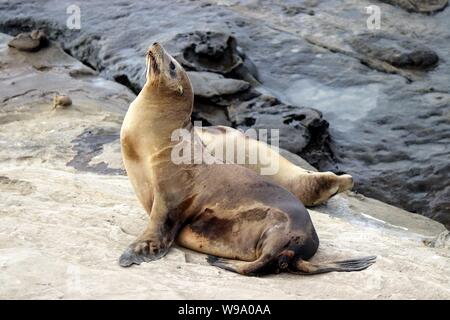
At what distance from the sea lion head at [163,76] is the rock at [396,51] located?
7291 mm

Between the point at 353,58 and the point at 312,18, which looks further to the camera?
the point at 312,18

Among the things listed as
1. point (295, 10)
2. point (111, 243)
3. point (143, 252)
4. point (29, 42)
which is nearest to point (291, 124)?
point (295, 10)

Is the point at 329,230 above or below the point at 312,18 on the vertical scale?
above

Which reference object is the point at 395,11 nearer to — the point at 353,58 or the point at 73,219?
the point at 353,58

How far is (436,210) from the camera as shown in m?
8.95

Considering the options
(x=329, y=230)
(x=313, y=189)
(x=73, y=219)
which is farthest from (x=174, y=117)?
(x=313, y=189)

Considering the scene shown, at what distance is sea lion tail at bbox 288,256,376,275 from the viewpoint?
4.35m

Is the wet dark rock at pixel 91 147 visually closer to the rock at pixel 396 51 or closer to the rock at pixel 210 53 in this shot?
the rock at pixel 210 53

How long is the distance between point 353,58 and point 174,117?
285 inches

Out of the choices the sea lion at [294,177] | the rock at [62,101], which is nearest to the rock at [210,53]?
the rock at [62,101]

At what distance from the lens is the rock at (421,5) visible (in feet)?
44.4

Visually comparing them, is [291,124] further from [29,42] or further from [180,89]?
[180,89]

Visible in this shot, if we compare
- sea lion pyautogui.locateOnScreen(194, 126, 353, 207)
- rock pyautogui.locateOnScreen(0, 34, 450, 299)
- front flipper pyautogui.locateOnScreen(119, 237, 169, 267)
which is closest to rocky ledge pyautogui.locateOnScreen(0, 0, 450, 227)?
rock pyautogui.locateOnScreen(0, 34, 450, 299)

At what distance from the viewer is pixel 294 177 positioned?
750 cm
